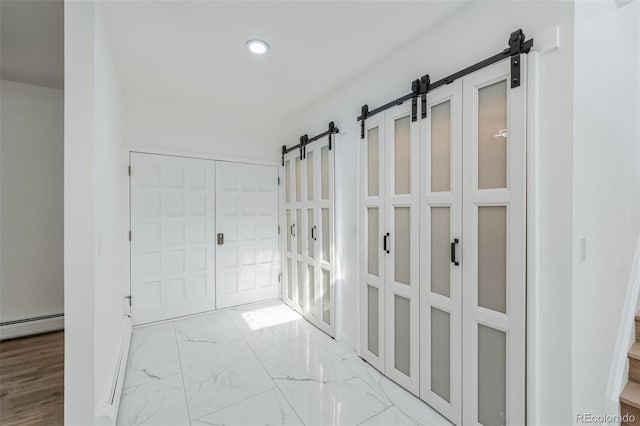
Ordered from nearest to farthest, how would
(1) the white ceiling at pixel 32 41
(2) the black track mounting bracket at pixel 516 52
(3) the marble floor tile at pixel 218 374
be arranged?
1. (2) the black track mounting bracket at pixel 516 52
2. (1) the white ceiling at pixel 32 41
3. (3) the marble floor tile at pixel 218 374

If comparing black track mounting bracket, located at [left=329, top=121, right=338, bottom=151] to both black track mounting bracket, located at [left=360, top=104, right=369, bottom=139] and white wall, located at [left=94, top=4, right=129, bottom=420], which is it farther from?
white wall, located at [left=94, top=4, right=129, bottom=420]

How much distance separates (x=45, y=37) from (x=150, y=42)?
87 cm

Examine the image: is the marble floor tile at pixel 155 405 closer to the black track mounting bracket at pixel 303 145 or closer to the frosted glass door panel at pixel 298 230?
the frosted glass door panel at pixel 298 230

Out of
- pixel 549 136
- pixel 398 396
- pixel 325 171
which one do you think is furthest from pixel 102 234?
pixel 549 136

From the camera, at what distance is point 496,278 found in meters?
1.58

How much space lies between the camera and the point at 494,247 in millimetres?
1588

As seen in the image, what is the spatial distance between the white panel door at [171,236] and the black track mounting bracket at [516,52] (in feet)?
10.7

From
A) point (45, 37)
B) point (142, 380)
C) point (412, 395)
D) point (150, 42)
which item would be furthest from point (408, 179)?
point (45, 37)

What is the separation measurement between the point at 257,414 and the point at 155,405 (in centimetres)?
73

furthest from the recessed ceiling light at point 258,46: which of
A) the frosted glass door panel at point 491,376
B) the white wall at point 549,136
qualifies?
the frosted glass door panel at point 491,376

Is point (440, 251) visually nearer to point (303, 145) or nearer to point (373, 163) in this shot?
point (373, 163)

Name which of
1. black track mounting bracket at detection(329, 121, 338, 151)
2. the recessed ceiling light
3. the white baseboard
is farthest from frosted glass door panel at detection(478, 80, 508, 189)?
the white baseboard

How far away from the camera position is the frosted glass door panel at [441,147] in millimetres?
1826

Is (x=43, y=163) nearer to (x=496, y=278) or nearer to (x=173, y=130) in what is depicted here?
(x=173, y=130)
